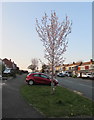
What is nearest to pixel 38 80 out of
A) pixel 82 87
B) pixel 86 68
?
pixel 82 87

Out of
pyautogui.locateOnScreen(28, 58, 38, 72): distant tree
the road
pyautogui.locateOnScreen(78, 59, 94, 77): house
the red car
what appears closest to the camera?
the road

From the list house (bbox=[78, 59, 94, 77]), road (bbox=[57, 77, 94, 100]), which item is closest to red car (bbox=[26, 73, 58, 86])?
road (bbox=[57, 77, 94, 100])

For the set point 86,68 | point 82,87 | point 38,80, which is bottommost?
point 82,87

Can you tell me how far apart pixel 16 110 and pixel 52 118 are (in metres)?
1.71

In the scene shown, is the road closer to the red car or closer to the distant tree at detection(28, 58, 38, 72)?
the red car

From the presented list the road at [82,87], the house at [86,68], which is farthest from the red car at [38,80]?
the house at [86,68]

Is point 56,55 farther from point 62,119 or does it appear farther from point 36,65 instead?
point 36,65

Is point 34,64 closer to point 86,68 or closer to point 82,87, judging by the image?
point 86,68

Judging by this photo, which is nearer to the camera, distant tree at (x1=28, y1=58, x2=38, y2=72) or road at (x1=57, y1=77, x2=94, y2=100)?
road at (x1=57, y1=77, x2=94, y2=100)

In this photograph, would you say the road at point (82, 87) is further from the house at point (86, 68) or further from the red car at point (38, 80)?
the house at point (86, 68)

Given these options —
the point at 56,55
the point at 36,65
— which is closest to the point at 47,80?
the point at 56,55

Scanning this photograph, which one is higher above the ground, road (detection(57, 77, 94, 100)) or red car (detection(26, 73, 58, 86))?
red car (detection(26, 73, 58, 86))

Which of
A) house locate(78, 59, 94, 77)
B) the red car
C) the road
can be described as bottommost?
the road

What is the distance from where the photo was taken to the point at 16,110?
763 centimetres
